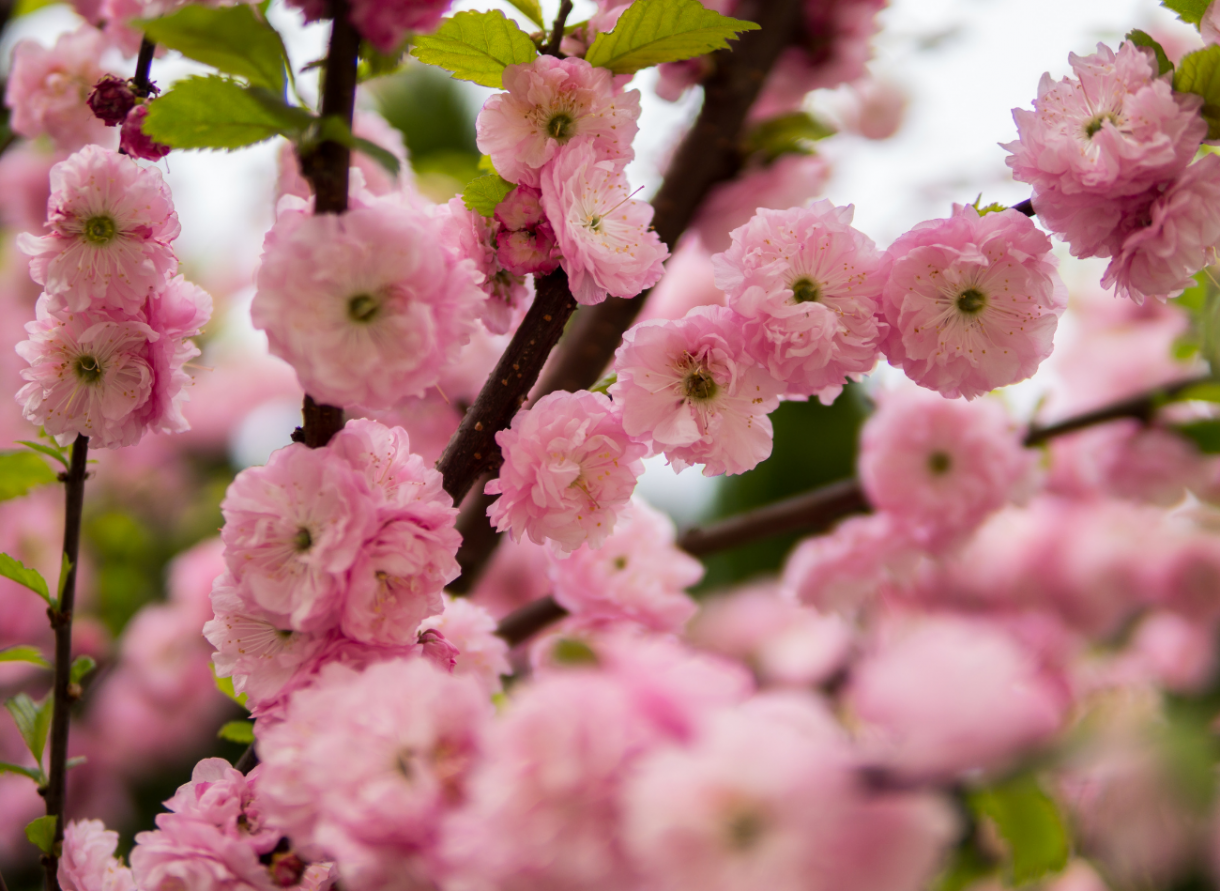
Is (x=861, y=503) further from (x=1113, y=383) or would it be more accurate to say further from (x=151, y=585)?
(x=151, y=585)

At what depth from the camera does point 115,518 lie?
1324 millimetres

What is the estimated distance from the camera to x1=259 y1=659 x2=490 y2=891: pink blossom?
353 millimetres

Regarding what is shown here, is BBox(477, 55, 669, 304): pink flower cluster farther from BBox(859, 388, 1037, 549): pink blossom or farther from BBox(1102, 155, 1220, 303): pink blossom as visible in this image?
BBox(859, 388, 1037, 549): pink blossom

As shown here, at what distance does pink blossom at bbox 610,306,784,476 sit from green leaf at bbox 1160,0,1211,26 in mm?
321

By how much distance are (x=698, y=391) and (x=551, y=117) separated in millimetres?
185

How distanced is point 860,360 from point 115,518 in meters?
1.23

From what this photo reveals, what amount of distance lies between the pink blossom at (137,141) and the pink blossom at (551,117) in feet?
0.66

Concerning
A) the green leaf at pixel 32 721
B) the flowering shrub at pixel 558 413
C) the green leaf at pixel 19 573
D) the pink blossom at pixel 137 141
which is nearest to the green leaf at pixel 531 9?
the flowering shrub at pixel 558 413

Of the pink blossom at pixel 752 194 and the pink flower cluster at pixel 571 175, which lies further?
the pink blossom at pixel 752 194

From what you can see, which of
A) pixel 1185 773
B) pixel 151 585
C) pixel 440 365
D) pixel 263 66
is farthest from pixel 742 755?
pixel 151 585

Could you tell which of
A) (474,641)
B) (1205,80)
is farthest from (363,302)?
(1205,80)

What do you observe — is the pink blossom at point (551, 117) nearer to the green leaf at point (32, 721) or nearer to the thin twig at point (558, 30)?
the thin twig at point (558, 30)

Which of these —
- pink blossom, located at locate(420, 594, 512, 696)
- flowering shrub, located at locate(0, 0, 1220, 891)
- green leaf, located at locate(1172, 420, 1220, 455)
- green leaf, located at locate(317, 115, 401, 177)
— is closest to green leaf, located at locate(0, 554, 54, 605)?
flowering shrub, located at locate(0, 0, 1220, 891)

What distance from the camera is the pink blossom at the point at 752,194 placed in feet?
3.03
